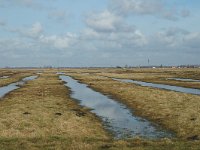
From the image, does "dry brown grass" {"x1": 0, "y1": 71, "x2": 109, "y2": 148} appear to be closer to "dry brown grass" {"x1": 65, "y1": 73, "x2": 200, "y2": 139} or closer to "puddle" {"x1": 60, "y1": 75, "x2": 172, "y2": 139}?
"puddle" {"x1": 60, "y1": 75, "x2": 172, "y2": 139}

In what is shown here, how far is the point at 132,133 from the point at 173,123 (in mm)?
5269

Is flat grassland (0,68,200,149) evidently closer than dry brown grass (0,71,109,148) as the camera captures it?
Yes

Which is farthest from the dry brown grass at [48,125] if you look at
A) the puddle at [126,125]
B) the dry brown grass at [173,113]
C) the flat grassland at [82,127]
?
the dry brown grass at [173,113]

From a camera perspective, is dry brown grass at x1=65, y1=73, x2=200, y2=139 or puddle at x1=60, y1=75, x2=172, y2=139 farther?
dry brown grass at x1=65, y1=73, x2=200, y2=139

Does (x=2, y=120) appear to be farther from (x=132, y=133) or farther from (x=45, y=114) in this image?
(x=132, y=133)

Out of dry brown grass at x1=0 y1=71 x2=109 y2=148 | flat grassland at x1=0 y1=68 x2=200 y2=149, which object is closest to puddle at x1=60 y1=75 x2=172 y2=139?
flat grassland at x1=0 y1=68 x2=200 y2=149

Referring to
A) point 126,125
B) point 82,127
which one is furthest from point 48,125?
point 126,125

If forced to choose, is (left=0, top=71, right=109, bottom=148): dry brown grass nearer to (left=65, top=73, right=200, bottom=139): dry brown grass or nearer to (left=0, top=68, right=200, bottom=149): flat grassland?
(left=0, top=68, right=200, bottom=149): flat grassland

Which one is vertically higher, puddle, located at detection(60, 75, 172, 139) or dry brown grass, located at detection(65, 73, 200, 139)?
dry brown grass, located at detection(65, 73, 200, 139)

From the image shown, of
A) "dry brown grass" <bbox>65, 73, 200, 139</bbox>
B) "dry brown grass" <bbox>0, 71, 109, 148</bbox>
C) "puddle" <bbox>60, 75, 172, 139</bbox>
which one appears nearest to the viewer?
"dry brown grass" <bbox>0, 71, 109, 148</bbox>

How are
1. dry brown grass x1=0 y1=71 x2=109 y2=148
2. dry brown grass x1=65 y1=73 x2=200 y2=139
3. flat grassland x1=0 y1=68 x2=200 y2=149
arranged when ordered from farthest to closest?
dry brown grass x1=65 y1=73 x2=200 y2=139
dry brown grass x1=0 y1=71 x2=109 y2=148
flat grassland x1=0 y1=68 x2=200 y2=149

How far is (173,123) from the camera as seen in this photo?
31266 millimetres

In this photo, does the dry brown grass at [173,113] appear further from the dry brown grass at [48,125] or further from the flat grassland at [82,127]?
the dry brown grass at [48,125]

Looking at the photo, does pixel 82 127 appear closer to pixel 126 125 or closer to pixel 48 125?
pixel 48 125
